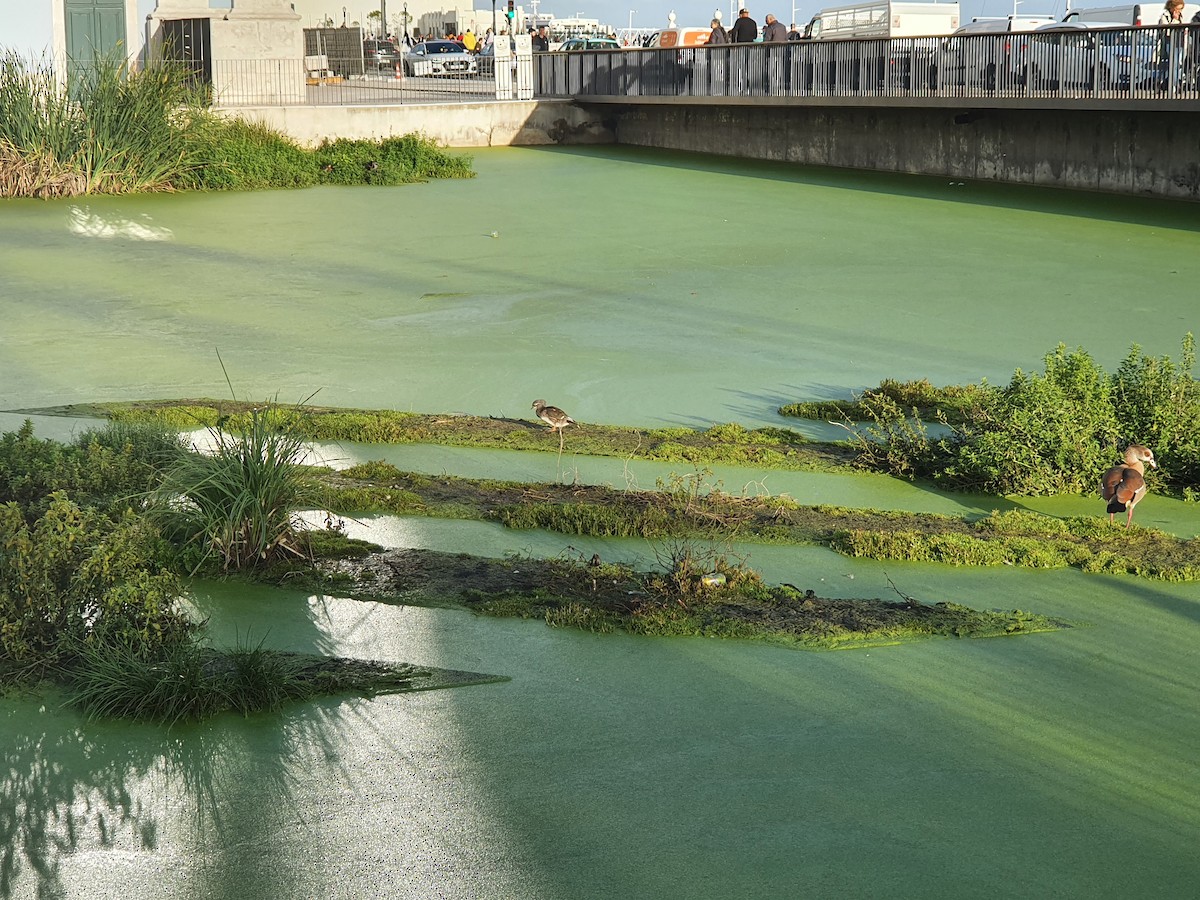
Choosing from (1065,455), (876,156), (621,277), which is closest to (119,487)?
(1065,455)

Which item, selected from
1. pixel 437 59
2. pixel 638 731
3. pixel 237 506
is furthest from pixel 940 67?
pixel 437 59

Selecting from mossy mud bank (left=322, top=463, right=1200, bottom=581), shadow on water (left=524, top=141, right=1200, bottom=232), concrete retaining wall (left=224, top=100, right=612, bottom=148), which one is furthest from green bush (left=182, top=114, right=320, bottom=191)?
mossy mud bank (left=322, top=463, right=1200, bottom=581)

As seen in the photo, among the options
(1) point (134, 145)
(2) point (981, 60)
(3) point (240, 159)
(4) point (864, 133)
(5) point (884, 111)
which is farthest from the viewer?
(3) point (240, 159)

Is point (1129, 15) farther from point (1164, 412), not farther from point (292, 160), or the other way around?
point (1164, 412)

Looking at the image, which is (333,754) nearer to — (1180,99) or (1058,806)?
(1058,806)

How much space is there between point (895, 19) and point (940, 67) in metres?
9.99

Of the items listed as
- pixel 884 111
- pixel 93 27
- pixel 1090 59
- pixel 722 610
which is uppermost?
pixel 93 27

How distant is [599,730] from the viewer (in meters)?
4.92

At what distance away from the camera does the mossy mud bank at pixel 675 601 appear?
5.73 metres

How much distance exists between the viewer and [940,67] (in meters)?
19.9

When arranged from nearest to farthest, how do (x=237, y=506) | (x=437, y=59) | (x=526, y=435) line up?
(x=237, y=506) → (x=526, y=435) → (x=437, y=59)

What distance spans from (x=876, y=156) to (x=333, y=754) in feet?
62.5

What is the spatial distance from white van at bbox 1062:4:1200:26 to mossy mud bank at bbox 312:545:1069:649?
21.8m

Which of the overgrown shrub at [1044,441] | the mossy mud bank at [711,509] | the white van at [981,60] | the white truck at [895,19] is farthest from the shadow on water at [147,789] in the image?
the white truck at [895,19]
